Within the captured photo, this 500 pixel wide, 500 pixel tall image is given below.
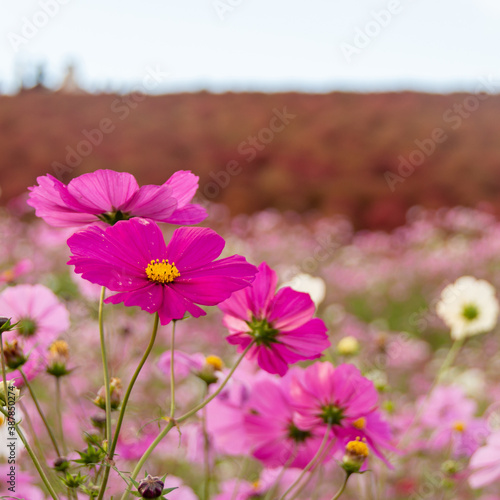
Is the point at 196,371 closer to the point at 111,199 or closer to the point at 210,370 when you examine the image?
the point at 210,370

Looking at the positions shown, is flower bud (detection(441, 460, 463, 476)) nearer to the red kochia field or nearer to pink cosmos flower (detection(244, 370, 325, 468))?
pink cosmos flower (detection(244, 370, 325, 468))

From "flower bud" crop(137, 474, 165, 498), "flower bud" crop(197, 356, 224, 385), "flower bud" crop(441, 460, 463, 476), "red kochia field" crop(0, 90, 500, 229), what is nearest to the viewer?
"flower bud" crop(137, 474, 165, 498)

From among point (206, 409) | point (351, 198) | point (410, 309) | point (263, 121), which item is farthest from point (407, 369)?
point (263, 121)

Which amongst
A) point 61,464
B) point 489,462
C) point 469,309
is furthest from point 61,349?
point 469,309

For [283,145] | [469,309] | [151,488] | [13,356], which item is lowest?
[151,488]

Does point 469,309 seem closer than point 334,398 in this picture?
No

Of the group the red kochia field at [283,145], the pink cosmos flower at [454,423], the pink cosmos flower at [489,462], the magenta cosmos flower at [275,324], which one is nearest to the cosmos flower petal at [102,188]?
the magenta cosmos flower at [275,324]

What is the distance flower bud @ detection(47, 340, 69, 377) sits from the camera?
0.46 meters

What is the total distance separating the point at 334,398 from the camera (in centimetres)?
45

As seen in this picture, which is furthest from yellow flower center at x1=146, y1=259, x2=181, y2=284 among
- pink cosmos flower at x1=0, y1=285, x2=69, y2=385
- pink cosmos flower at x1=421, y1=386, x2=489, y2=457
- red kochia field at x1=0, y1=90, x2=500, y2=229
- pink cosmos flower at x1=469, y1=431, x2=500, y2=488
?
red kochia field at x1=0, y1=90, x2=500, y2=229

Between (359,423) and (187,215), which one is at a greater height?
(187,215)

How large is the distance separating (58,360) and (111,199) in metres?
Answer: 0.17

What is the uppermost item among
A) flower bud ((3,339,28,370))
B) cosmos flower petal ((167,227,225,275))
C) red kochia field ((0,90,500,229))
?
red kochia field ((0,90,500,229))

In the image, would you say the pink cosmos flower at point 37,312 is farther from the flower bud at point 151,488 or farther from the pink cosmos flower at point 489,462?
the pink cosmos flower at point 489,462
